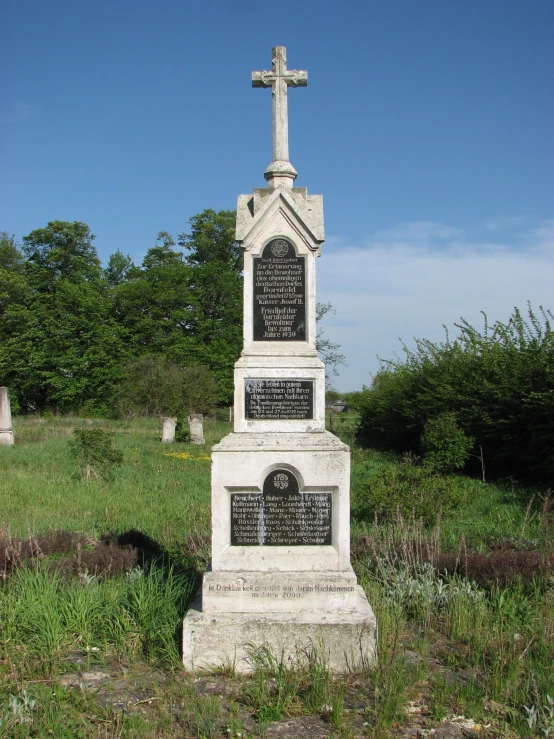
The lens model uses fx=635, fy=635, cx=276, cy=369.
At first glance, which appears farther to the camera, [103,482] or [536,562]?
[103,482]

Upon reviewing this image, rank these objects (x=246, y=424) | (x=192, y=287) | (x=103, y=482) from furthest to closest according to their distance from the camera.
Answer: (x=192, y=287) → (x=103, y=482) → (x=246, y=424)

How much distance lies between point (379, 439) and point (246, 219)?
1714cm

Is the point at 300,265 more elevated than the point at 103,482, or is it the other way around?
the point at 300,265

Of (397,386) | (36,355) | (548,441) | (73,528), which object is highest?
(36,355)

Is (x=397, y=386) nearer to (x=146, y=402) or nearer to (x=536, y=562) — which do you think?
(x=536, y=562)

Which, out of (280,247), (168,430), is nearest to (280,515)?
(280,247)

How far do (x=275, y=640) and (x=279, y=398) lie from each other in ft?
5.50

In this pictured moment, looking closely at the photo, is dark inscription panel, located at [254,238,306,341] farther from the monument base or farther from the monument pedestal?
the monument base

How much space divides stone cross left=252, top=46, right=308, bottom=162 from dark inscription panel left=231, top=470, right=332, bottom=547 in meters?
2.55

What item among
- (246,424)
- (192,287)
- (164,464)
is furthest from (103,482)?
(192,287)

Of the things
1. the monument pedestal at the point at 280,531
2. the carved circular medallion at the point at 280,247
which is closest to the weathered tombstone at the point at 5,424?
the monument pedestal at the point at 280,531

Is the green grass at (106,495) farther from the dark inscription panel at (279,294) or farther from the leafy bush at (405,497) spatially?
the dark inscription panel at (279,294)

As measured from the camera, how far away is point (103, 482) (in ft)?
37.0

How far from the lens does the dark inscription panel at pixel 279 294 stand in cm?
484
